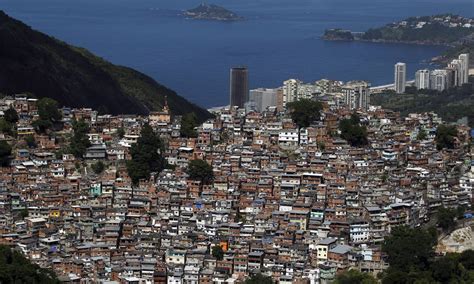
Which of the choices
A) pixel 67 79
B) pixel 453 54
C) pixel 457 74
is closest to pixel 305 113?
pixel 67 79

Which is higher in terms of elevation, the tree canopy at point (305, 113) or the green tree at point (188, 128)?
the tree canopy at point (305, 113)

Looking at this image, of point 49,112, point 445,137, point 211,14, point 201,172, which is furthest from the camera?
point 211,14

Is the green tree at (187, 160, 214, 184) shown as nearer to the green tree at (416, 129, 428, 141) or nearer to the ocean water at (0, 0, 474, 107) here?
the green tree at (416, 129, 428, 141)

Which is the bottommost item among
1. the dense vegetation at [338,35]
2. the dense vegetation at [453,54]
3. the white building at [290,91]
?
the white building at [290,91]

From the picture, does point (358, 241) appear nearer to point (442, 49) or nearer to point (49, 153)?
point (49, 153)

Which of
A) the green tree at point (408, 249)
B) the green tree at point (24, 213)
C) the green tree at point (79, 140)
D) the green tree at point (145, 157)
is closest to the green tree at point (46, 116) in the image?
the green tree at point (79, 140)

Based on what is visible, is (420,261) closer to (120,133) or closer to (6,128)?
(120,133)

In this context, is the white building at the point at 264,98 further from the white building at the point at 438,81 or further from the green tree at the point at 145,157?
the white building at the point at 438,81

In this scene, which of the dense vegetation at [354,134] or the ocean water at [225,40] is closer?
the dense vegetation at [354,134]
